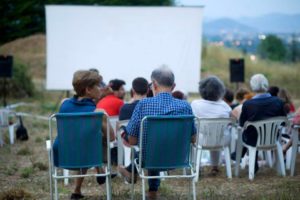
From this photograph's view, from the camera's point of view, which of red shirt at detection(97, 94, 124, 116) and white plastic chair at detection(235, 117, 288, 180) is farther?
red shirt at detection(97, 94, 124, 116)

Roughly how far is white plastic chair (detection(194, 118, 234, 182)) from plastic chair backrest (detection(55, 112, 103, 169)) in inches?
71.3

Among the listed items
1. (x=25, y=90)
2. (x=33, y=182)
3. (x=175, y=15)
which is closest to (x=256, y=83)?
(x=33, y=182)

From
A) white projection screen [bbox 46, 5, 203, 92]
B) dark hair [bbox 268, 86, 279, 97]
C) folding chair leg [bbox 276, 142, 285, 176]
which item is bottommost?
folding chair leg [bbox 276, 142, 285, 176]

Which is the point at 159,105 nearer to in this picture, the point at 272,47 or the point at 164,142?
→ the point at 164,142

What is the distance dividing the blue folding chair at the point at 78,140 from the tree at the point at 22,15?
886 inches

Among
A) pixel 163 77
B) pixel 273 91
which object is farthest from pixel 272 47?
pixel 163 77

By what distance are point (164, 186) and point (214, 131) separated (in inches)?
29.7

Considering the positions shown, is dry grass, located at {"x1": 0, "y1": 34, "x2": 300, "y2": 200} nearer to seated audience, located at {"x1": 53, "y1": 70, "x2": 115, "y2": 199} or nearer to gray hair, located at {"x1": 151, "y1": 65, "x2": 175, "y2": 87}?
seated audience, located at {"x1": 53, "y1": 70, "x2": 115, "y2": 199}

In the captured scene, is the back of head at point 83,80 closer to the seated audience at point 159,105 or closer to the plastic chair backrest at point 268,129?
the seated audience at point 159,105

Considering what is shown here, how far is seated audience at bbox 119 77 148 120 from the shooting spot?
5.69 meters

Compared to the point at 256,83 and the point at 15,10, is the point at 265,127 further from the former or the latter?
the point at 15,10

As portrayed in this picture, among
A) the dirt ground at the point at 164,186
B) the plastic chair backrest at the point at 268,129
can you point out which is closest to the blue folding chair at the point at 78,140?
the dirt ground at the point at 164,186

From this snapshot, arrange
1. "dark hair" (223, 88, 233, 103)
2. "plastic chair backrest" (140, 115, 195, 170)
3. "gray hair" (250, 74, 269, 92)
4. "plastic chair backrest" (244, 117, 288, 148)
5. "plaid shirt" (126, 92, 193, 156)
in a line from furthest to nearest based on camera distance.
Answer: "dark hair" (223, 88, 233, 103) < "gray hair" (250, 74, 269, 92) < "plastic chair backrest" (244, 117, 288, 148) < "plaid shirt" (126, 92, 193, 156) < "plastic chair backrest" (140, 115, 195, 170)

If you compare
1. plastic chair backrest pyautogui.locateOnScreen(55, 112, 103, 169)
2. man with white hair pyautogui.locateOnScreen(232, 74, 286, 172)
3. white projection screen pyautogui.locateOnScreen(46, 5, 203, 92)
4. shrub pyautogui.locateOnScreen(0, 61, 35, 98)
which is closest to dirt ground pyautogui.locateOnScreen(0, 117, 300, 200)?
man with white hair pyautogui.locateOnScreen(232, 74, 286, 172)
